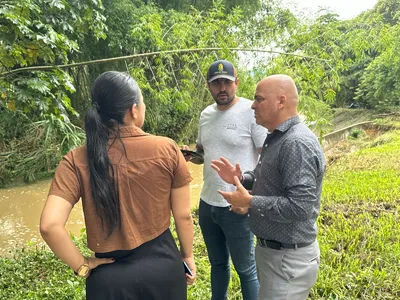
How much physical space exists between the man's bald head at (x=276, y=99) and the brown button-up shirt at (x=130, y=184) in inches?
20.2

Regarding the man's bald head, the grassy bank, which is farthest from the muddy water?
the man's bald head

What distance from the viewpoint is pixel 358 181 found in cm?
613

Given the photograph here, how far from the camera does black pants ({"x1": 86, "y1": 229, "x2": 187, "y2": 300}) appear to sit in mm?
1326

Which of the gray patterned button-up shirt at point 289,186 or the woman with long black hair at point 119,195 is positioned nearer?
the woman with long black hair at point 119,195

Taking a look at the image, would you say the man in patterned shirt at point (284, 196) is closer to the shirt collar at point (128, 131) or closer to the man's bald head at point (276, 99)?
the man's bald head at point (276, 99)

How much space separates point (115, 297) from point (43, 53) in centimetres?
222

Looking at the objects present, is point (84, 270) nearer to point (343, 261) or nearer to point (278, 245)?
point (278, 245)

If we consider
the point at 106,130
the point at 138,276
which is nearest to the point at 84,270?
the point at 138,276

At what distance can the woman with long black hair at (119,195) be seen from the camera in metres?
1.29

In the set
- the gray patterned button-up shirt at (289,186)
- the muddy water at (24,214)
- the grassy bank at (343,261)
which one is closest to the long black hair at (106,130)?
the gray patterned button-up shirt at (289,186)

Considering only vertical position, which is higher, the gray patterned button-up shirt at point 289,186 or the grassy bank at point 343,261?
the gray patterned button-up shirt at point 289,186

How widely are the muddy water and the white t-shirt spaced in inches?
173

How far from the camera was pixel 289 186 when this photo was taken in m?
1.48

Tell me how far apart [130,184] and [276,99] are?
77cm
